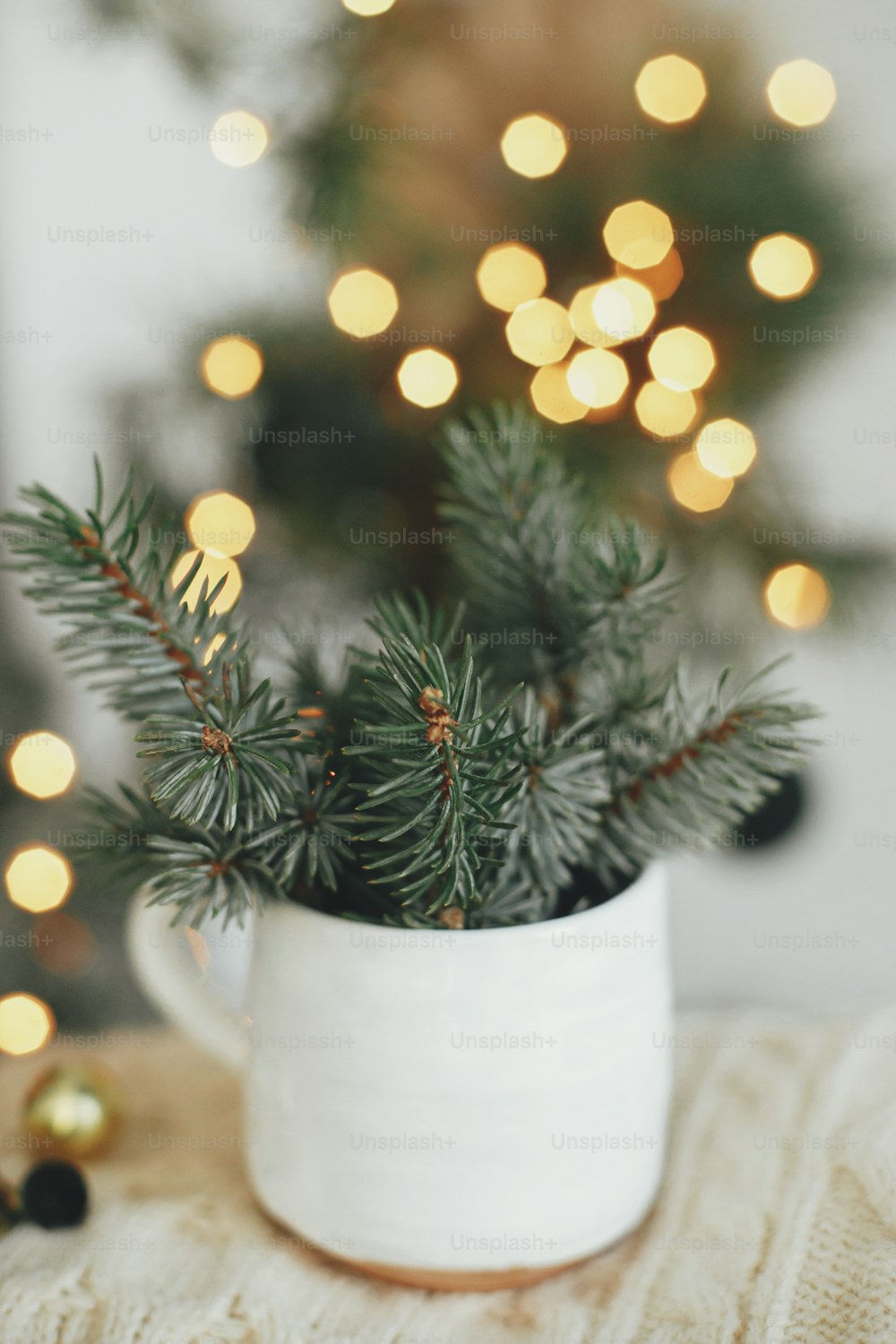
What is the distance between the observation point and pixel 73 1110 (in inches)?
22.8

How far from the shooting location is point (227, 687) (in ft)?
1.31

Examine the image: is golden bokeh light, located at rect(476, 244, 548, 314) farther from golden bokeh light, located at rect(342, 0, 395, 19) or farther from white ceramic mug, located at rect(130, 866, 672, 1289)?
white ceramic mug, located at rect(130, 866, 672, 1289)

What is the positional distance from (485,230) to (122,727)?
50 centimetres

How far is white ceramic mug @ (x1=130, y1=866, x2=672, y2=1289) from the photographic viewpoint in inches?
16.4

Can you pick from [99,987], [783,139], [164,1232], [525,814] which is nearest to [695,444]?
[783,139]

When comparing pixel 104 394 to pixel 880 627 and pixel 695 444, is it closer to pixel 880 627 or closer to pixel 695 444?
pixel 695 444

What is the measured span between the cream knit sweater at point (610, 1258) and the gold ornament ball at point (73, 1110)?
0.02 metres

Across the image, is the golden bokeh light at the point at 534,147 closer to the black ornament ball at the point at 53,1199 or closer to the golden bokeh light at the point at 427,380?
the golden bokeh light at the point at 427,380

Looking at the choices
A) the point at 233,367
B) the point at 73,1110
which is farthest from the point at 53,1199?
the point at 233,367

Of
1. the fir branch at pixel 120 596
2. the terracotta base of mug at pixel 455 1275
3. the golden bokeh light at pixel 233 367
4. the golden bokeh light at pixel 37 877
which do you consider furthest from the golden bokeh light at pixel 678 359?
the golden bokeh light at pixel 37 877

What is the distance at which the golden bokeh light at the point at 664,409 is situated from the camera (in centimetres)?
65

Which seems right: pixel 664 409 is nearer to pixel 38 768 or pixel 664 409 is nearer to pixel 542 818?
pixel 542 818

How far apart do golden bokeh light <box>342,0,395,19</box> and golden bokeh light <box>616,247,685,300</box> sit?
0.64 ft

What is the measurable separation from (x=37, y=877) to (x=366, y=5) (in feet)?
2.14
